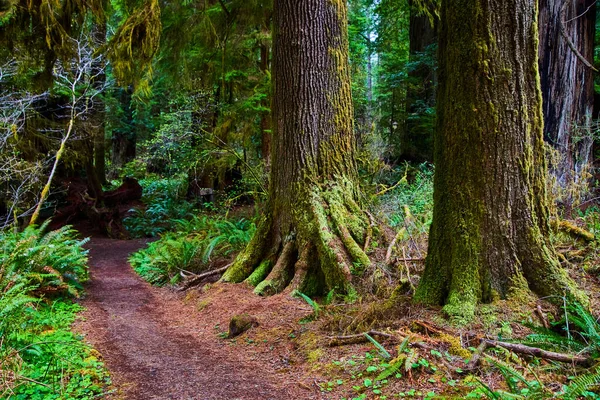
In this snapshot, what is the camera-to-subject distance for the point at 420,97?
474 inches

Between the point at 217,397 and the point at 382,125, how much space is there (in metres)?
11.2

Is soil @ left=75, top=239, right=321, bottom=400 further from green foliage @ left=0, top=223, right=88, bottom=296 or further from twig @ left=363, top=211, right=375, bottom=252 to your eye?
twig @ left=363, top=211, right=375, bottom=252

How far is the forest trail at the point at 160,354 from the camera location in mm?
3279

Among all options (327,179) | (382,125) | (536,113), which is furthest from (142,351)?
(382,125)

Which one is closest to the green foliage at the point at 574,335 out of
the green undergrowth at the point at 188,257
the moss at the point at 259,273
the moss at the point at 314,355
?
the moss at the point at 314,355

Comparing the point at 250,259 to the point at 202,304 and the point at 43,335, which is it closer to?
the point at 202,304

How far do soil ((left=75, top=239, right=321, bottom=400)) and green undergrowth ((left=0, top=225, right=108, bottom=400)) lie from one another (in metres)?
0.22

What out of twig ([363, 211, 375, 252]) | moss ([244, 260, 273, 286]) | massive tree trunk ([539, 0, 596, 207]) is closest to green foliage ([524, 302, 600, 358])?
twig ([363, 211, 375, 252])

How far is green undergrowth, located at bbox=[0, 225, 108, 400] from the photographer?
3.16m

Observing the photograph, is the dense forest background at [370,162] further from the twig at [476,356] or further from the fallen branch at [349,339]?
the fallen branch at [349,339]

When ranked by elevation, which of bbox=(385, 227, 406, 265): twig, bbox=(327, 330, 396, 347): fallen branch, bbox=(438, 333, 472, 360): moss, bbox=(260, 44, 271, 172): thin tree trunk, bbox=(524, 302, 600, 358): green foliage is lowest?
bbox=(327, 330, 396, 347): fallen branch

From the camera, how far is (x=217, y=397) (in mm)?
3135

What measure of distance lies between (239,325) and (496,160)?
122 inches

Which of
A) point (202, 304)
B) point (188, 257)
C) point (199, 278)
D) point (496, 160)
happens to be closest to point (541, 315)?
point (496, 160)
